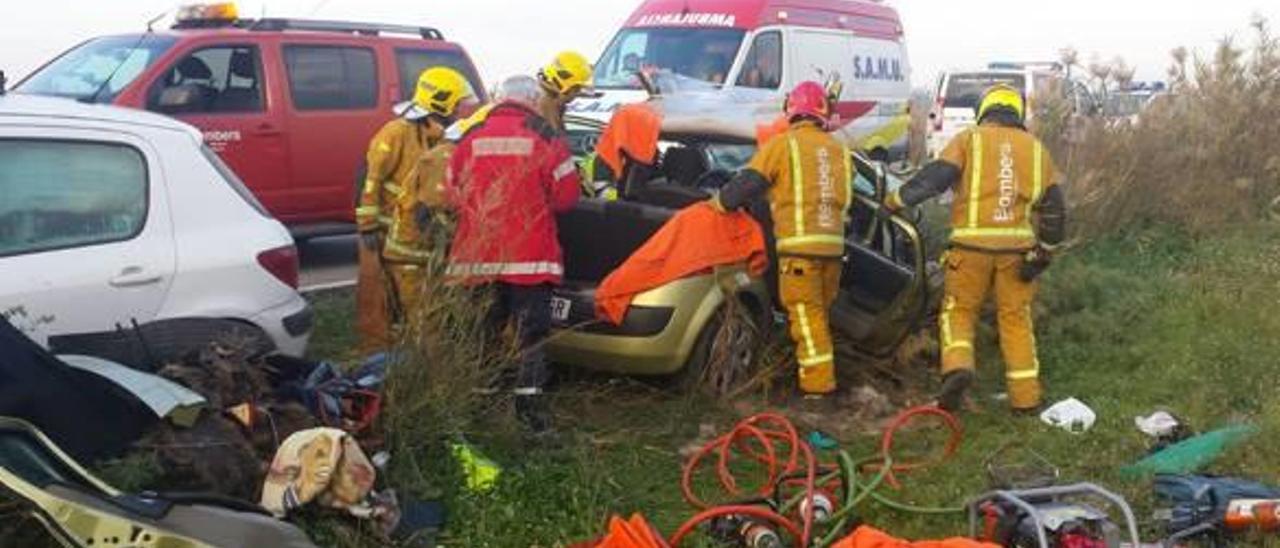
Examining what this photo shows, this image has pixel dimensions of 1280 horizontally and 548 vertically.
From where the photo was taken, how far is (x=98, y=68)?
946 centimetres

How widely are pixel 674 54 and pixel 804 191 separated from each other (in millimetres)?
7885

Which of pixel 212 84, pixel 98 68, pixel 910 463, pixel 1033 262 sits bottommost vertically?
pixel 910 463

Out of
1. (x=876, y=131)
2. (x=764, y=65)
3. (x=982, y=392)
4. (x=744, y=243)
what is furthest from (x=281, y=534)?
(x=876, y=131)

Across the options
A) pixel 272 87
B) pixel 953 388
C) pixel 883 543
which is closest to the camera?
pixel 883 543

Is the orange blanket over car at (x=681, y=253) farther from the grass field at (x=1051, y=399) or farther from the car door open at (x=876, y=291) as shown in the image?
the car door open at (x=876, y=291)

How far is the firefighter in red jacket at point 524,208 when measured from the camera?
5562 mm

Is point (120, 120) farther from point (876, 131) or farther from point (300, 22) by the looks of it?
point (876, 131)

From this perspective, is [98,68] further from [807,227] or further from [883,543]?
[883,543]

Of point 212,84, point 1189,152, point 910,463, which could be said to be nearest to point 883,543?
point 910,463

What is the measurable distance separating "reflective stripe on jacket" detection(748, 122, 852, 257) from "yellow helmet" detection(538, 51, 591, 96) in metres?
1.04

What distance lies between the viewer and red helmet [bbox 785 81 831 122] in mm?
6676

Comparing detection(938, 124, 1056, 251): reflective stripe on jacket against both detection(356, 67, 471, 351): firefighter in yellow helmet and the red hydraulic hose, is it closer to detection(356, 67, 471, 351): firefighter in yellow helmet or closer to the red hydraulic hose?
the red hydraulic hose

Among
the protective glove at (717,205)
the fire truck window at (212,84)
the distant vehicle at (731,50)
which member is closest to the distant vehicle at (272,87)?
the fire truck window at (212,84)

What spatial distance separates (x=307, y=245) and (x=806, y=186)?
19.6ft
